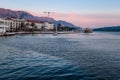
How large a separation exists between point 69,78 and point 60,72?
2193 mm

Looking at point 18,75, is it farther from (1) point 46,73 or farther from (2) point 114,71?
(2) point 114,71

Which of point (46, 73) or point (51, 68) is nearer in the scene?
point (46, 73)

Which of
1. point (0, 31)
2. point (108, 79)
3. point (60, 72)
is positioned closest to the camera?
point (108, 79)

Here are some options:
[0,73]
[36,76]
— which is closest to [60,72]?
[36,76]

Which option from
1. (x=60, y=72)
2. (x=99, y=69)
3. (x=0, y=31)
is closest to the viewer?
(x=60, y=72)

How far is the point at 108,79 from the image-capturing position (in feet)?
54.2

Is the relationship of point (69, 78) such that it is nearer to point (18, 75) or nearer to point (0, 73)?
point (18, 75)

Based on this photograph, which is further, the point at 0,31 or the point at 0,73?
the point at 0,31

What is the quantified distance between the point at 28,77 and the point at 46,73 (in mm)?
1977

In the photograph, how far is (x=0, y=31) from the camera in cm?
11131

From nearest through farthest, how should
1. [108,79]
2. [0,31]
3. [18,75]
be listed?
[108,79]
[18,75]
[0,31]

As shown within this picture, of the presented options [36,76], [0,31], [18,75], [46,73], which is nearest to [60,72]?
[46,73]

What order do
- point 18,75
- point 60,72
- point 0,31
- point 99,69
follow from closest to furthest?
point 18,75
point 60,72
point 99,69
point 0,31

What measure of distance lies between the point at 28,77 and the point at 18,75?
1.05 m
